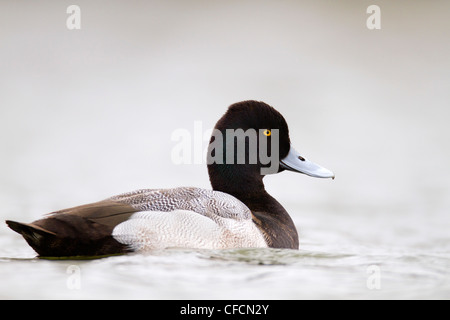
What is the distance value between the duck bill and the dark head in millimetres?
125

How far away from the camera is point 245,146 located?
791 centimetres

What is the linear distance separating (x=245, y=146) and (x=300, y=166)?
62 cm

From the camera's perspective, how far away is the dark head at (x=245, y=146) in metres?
7.84

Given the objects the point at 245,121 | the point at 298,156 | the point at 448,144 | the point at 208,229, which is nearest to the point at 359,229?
the point at 298,156

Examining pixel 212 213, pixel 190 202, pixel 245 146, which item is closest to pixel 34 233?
pixel 190 202

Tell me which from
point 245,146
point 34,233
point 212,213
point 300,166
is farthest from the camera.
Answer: point 300,166

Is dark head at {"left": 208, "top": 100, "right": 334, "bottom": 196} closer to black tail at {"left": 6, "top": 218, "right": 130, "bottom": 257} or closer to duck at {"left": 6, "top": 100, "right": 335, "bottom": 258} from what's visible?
duck at {"left": 6, "top": 100, "right": 335, "bottom": 258}

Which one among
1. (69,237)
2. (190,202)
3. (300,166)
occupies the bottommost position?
(69,237)

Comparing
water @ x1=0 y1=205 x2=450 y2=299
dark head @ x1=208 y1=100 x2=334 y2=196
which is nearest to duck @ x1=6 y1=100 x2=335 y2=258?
dark head @ x1=208 y1=100 x2=334 y2=196

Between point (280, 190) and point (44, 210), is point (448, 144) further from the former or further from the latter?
point (44, 210)

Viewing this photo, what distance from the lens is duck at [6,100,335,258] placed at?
6684mm

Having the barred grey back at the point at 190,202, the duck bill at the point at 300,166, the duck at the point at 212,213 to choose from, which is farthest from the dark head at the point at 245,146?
the barred grey back at the point at 190,202

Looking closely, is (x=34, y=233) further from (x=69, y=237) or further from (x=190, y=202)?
(x=190, y=202)

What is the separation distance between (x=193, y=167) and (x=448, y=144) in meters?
4.45
